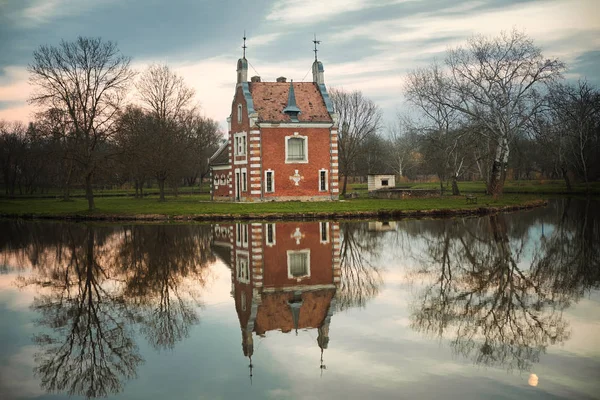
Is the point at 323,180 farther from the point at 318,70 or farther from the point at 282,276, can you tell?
the point at 282,276

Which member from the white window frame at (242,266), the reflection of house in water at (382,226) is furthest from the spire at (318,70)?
Result: the white window frame at (242,266)

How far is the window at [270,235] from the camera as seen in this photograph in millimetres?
21031

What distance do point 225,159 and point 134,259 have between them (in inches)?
1302

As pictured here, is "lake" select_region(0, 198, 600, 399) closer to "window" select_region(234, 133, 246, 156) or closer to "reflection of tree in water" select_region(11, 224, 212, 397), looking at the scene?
"reflection of tree in water" select_region(11, 224, 212, 397)

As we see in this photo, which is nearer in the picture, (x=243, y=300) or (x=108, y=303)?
(x=243, y=300)

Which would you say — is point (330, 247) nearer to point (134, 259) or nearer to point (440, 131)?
point (134, 259)

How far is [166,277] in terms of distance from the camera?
48.0 feet

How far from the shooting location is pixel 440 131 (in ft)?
158

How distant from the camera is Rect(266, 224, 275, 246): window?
2103 cm

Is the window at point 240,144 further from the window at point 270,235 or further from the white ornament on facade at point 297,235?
the white ornament on facade at point 297,235

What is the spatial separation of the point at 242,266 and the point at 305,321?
652 cm

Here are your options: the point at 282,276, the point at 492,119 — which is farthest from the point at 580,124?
the point at 282,276

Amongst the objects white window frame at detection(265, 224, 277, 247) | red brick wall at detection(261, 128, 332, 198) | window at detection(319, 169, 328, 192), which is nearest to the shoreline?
white window frame at detection(265, 224, 277, 247)

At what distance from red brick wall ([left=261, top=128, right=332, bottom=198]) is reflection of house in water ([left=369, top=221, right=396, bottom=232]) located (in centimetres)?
1530
